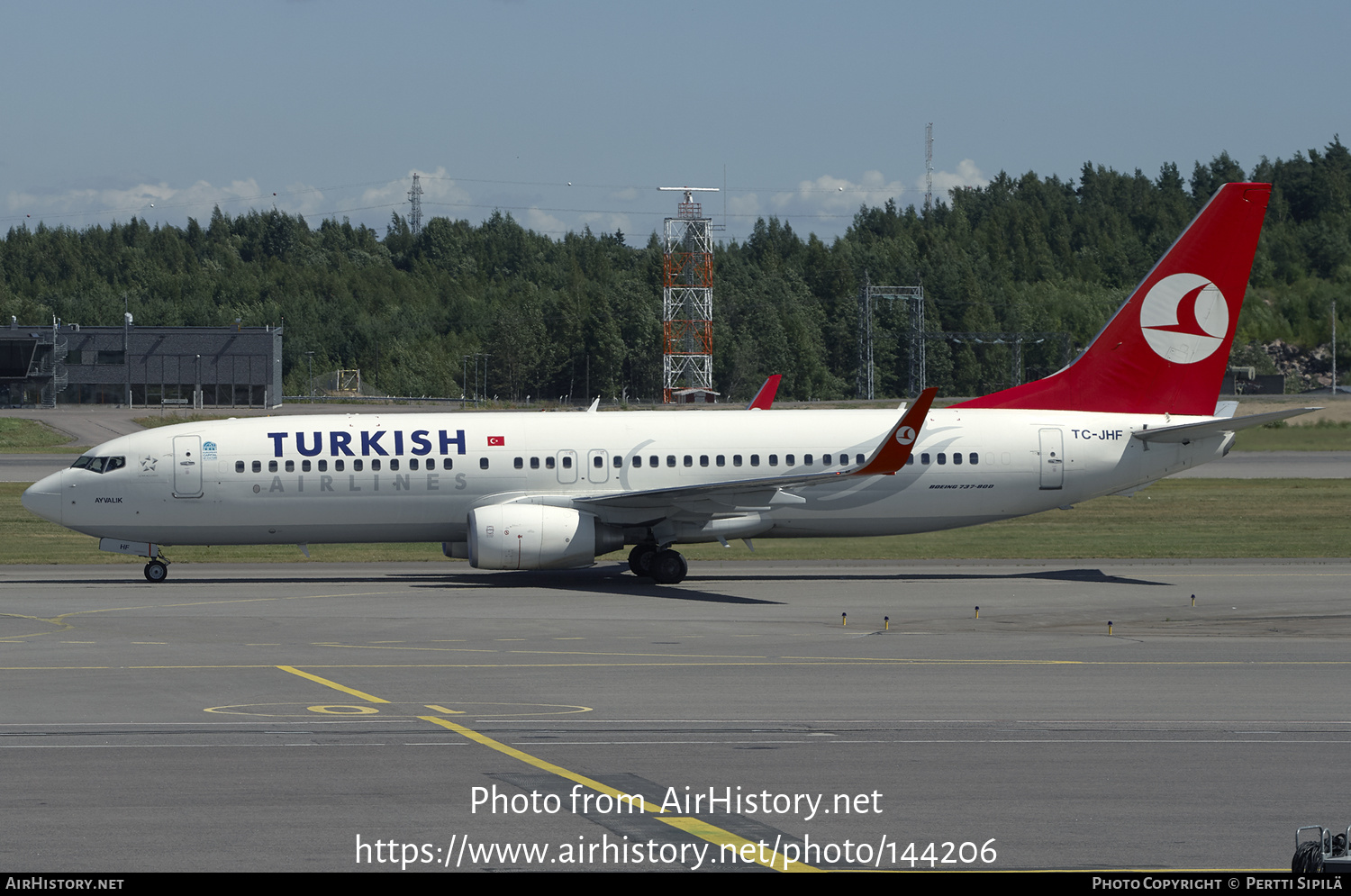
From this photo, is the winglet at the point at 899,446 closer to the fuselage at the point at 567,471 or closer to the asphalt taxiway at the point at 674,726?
the asphalt taxiway at the point at 674,726

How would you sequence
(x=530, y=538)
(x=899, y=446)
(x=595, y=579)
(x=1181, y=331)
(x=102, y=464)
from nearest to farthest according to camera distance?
(x=899, y=446) → (x=530, y=538) → (x=102, y=464) → (x=595, y=579) → (x=1181, y=331)

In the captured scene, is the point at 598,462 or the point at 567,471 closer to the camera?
the point at 567,471

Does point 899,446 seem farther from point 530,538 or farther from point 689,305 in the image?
point 689,305

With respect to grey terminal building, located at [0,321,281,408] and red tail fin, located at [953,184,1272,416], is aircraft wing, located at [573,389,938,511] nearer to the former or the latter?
red tail fin, located at [953,184,1272,416]

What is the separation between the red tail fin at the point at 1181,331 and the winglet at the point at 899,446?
5.26 metres

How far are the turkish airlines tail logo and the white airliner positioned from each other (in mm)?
45

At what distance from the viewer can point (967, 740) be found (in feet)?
50.6

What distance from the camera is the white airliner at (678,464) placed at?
3209cm

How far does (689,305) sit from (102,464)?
356 ft

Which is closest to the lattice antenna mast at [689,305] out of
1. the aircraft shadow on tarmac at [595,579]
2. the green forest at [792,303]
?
the green forest at [792,303]

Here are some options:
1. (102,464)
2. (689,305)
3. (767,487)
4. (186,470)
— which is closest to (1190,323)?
(767,487)

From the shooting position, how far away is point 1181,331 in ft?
112

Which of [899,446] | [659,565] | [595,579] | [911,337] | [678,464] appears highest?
[911,337]

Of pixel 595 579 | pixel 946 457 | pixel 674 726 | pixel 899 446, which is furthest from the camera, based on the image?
pixel 595 579
